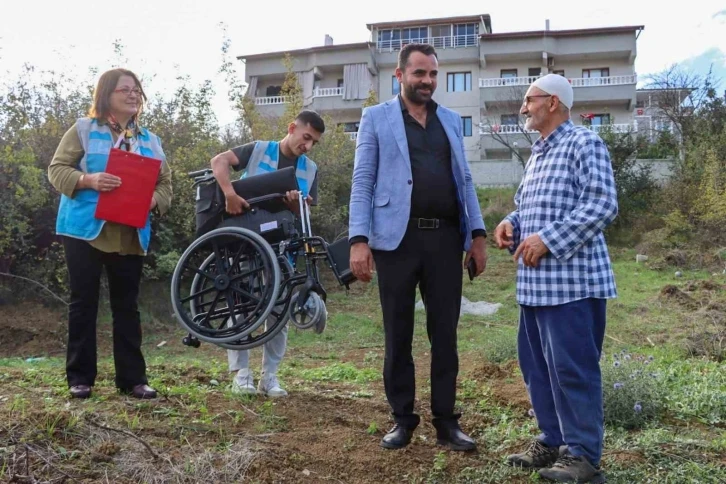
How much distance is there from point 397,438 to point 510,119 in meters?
30.4

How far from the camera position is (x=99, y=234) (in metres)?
4.06

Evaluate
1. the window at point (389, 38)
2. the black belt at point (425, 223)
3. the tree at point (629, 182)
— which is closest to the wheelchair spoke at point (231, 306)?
the black belt at point (425, 223)

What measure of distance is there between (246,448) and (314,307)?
1025 mm

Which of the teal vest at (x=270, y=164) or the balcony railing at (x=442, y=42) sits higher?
the balcony railing at (x=442, y=42)

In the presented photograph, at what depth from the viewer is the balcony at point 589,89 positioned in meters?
31.9

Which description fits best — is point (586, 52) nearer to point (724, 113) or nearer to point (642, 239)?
point (724, 113)

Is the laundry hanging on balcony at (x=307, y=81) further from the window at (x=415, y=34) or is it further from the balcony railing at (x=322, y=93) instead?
the window at (x=415, y=34)

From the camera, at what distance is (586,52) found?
33.6 meters

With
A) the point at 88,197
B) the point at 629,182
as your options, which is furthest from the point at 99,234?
the point at 629,182

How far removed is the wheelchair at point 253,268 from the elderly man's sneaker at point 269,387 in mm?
494

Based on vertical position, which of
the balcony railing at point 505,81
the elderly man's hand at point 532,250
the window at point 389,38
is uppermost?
the window at point 389,38

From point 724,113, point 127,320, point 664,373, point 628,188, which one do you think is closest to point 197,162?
point 127,320

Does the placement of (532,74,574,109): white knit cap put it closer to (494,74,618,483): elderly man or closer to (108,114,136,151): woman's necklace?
(494,74,618,483): elderly man

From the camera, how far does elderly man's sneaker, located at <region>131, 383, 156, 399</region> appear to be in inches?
162
